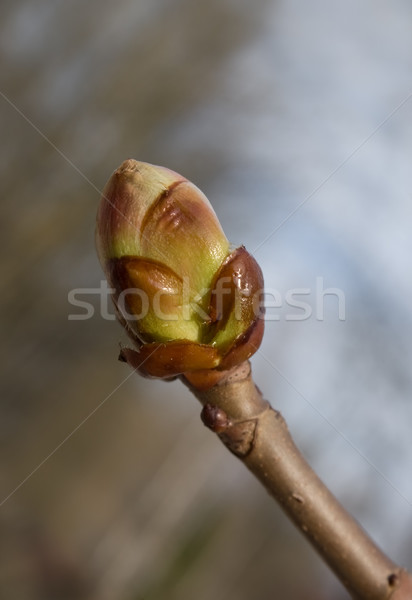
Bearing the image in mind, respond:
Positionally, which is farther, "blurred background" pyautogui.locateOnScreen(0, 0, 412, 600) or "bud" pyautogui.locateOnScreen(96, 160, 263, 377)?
"blurred background" pyautogui.locateOnScreen(0, 0, 412, 600)

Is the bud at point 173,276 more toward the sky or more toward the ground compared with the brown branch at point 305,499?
more toward the sky

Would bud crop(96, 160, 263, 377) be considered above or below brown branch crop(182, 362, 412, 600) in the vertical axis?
above

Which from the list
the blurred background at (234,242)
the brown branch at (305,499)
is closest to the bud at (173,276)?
the brown branch at (305,499)

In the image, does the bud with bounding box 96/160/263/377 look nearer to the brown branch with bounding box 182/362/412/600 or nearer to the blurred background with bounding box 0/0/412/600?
the brown branch with bounding box 182/362/412/600

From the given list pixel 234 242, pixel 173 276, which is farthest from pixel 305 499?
pixel 234 242

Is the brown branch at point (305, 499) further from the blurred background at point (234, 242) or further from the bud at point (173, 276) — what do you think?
the blurred background at point (234, 242)

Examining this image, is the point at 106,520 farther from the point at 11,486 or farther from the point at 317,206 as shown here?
the point at 317,206

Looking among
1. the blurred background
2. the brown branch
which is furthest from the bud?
the blurred background
